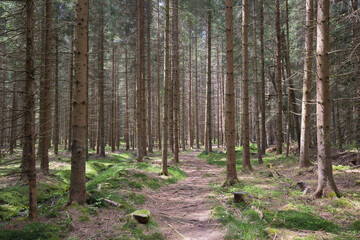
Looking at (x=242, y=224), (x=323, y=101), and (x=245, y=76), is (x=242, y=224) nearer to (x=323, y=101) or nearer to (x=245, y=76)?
(x=323, y=101)

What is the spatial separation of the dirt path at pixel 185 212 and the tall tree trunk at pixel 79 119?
6.18 feet

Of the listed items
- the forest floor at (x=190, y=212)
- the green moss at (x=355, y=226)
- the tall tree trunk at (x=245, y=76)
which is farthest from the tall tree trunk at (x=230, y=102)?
the green moss at (x=355, y=226)

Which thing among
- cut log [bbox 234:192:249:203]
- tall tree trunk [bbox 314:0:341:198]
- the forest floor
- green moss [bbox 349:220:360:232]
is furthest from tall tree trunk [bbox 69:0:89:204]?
tall tree trunk [bbox 314:0:341:198]

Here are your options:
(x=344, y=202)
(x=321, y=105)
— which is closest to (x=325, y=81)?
(x=321, y=105)

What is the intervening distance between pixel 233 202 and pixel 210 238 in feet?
6.93

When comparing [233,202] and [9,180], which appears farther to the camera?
[9,180]

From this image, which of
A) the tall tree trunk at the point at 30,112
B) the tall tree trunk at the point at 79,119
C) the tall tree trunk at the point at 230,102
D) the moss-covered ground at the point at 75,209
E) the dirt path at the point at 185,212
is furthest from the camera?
the tall tree trunk at the point at 230,102

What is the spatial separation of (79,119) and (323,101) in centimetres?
610

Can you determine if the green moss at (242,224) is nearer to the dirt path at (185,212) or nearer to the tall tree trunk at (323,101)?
the dirt path at (185,212)

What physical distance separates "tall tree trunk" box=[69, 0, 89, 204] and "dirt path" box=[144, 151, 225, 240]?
1883mm

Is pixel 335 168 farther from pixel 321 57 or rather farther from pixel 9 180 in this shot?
pixel 9 180

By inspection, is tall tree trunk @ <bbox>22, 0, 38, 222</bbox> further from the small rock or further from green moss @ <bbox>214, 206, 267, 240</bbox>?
green moss @ <bbox>214, 206, 267, 240</bbox>

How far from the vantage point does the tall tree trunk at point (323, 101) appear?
238 inches

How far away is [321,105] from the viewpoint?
6168 mm
